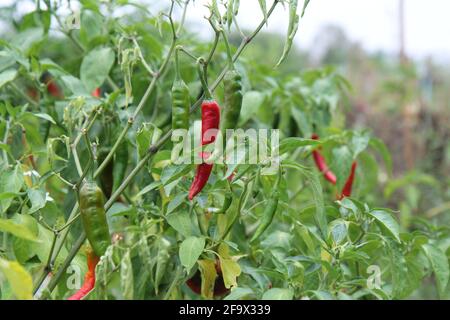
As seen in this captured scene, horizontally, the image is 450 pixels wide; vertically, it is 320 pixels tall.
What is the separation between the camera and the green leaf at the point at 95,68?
173cm

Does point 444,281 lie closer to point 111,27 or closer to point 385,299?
point 385,299

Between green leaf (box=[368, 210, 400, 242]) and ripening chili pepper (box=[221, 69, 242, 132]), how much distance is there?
34cm

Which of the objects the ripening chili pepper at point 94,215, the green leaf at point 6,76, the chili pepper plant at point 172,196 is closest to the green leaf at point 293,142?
the chili pepper plant at point 172,196

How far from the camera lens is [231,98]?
1.32 meters

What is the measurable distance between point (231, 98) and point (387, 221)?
40 centimetres

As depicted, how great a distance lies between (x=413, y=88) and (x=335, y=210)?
3778 mm

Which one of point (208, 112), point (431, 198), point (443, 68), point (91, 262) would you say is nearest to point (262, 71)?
point (208, 112)

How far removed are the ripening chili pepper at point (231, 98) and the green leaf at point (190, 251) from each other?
212 millimetres

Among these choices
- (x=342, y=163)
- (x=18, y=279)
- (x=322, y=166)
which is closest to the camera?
(x=18, y=279)

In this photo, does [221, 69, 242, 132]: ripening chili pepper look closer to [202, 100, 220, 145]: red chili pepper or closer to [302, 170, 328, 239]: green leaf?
[202, 100, 220, 145]: red chili pepper

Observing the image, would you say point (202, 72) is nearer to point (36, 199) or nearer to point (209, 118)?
point (209, 118)

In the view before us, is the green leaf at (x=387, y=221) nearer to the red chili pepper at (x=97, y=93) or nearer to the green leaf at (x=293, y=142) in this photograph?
the green leaf at (x=293, y=142)

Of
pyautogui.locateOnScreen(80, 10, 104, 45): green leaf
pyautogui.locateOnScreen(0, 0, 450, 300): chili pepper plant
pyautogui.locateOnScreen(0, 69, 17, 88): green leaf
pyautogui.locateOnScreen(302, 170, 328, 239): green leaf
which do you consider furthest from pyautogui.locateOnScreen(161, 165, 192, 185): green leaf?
pyautogui.locateOnScreen(80, 10, 104, 45): green leaf

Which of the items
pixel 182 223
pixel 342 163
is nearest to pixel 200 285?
pixel 182 223
